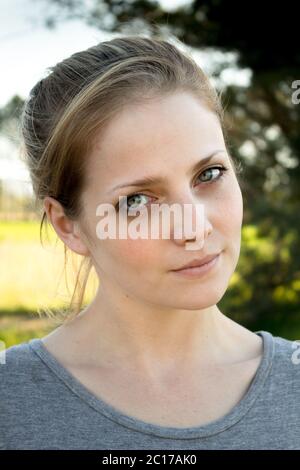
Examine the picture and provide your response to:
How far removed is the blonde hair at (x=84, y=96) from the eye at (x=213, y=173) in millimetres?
200

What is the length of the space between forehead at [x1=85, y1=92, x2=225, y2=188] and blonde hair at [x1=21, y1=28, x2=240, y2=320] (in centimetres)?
4

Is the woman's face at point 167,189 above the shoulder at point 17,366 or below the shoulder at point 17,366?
above

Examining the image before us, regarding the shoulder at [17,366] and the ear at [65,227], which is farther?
the ear at [65,227]

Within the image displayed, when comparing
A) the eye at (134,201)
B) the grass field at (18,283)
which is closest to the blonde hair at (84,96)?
the eye at (134,201)

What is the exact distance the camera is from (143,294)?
5.17 feet

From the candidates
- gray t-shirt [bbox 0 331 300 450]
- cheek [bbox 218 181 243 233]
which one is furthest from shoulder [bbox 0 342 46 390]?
cheek [bbox 218 181 243 233]

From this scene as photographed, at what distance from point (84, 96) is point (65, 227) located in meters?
0.37

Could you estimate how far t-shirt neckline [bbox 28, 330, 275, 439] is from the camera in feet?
→ 5.07

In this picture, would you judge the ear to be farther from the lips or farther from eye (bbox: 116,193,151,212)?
the lips

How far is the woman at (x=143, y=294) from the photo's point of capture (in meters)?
1.53

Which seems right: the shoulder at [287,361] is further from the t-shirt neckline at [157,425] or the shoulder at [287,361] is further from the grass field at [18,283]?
the grass field at [18,283]

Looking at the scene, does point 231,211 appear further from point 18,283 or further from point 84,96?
point 18,283

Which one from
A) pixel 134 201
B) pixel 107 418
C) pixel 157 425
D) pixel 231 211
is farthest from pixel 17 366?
pixel 231 211
